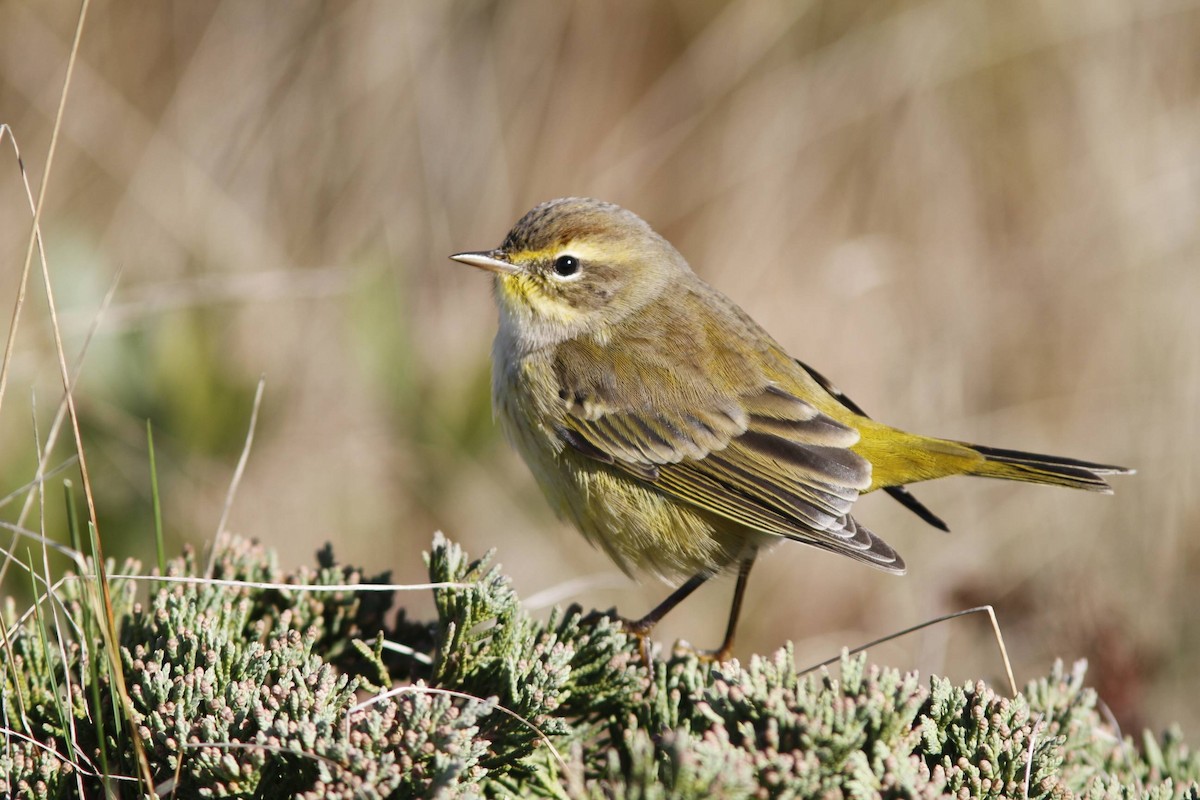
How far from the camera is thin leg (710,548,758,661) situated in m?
3.35

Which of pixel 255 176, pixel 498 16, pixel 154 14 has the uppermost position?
pixel 498 16

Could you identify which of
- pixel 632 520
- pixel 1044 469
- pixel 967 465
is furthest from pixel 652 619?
pixel 1044 469

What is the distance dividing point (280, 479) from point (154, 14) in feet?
9.59

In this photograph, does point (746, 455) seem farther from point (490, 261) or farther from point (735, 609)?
point (490, 261)

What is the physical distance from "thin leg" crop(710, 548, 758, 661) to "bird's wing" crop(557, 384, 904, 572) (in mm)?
223

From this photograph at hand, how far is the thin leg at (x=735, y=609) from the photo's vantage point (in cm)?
335

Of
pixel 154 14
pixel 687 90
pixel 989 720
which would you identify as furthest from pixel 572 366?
Result: pixel 154 14

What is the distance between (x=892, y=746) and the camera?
208cm

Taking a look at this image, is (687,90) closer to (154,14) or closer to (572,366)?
(154,14)

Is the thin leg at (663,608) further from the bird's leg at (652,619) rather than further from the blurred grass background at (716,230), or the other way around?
the blurred grass background at (716,230)

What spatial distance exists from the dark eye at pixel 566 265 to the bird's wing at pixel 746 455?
1.63 feet

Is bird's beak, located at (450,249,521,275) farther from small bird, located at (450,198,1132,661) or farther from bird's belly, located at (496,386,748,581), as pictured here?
bird's belly, located at (496,386,748,581)

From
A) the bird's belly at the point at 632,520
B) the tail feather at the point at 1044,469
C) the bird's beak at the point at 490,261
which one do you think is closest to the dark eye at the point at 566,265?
the bird's beak at the point at 490,261

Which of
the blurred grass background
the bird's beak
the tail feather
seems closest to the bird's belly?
the bird's beak
